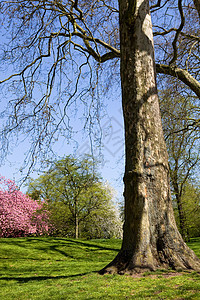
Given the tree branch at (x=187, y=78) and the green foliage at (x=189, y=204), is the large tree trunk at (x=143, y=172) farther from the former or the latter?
the green foliage at (x=189, y=204)

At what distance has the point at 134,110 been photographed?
475cm

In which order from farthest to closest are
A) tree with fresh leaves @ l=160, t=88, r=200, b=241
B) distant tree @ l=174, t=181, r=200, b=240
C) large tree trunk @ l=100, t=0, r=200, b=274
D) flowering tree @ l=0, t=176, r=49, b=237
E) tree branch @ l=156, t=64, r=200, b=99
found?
flowering tree @ l=0, t=176, r=49, b=237
distant tree @ l=174, t=181, r=200, b=240
tree with fresh leaves @ l=160, t=88, r=200, b=241
tree branch @ l=156, t=64, r=200, b=99
large tree trunk @ l=100, t=0, r=200, b=274

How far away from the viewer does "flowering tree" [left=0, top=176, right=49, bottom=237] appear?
61.2ft

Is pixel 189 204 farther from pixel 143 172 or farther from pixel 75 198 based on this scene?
pixel 143 172

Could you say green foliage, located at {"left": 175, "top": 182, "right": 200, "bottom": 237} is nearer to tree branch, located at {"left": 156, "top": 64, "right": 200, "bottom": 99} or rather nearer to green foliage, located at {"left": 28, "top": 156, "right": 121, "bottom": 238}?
green foliage, located at {"left": 28, "top": 156, "right": 121, "bottom": 238}

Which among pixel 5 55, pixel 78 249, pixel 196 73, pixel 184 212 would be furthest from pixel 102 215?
pixel 5 55

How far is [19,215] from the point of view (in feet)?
61.6

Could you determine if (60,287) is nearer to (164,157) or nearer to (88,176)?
(164,157)

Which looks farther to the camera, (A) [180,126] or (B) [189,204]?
(B) [189,204]

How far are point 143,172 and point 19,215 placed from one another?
16.4 metres

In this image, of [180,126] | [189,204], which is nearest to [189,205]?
[189,204]

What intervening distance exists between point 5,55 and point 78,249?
8.29 meters

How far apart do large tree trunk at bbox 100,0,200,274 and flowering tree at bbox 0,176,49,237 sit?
49.0ft

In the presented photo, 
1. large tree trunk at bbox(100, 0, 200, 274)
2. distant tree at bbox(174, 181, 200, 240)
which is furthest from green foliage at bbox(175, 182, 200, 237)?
large tree trunk at bbox(100, 0, 200, 274)
